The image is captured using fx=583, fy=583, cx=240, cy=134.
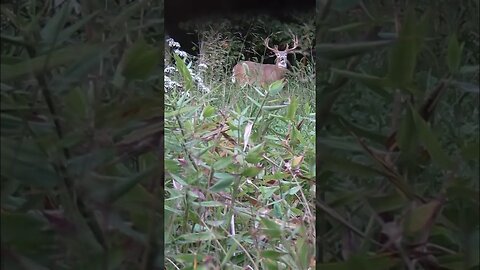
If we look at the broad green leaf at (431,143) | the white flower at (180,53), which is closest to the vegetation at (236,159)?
the white flower at (180,53)

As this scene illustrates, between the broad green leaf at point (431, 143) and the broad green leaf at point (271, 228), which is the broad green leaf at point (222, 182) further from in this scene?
the broad green leaf at point (431, 143)

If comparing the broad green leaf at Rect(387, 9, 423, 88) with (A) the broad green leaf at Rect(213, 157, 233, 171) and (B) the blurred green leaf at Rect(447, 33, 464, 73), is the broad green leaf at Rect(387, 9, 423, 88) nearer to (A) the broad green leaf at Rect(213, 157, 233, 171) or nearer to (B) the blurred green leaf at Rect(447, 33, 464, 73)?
(B) the blurred green leaf at Rect(447, 33, 464, 73)

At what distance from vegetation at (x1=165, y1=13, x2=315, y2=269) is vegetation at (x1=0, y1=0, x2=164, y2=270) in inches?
7.2

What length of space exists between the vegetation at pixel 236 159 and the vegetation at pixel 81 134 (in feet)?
0.60

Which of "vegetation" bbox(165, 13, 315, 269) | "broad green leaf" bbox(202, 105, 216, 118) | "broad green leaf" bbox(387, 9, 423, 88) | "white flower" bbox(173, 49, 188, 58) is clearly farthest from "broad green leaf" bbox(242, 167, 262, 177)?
"broad green leaf" bbox(387, 9, 423, 88)

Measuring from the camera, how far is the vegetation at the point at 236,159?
39.0 inches

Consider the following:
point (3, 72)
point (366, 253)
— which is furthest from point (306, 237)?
point (3, 72)

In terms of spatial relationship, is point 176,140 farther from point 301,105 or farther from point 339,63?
point 339,63

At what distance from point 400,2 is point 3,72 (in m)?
0.52

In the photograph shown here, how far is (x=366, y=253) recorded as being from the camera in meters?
0.81

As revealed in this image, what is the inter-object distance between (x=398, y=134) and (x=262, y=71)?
14.3 inches

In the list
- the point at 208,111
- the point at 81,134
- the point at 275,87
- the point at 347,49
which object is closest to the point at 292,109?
the point at 275,87

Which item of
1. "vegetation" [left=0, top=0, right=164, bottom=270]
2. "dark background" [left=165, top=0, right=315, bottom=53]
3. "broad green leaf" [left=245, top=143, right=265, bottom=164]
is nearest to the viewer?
"vegetation" [left=0, top=0, right=164, bottom=270]

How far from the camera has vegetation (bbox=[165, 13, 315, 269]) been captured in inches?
39.0
